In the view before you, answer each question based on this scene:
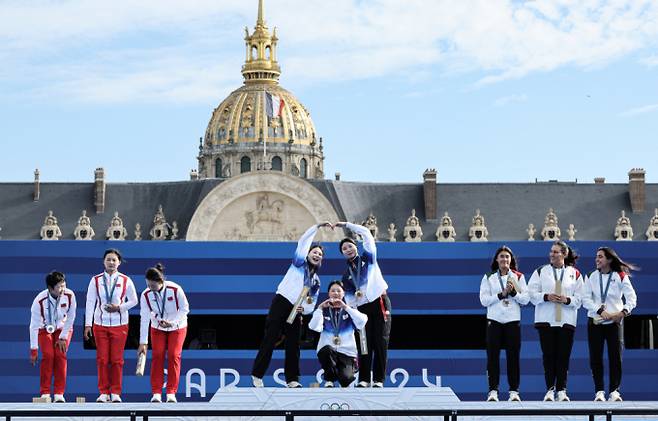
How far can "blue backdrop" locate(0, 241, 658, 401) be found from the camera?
34.1 meters

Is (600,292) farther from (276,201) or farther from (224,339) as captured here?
(276,201)

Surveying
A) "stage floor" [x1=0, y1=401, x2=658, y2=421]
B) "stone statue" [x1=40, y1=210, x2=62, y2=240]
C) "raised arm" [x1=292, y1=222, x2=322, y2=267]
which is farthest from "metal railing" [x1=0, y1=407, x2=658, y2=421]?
"stone statue" [x1=40, y1=210, x2=62, y2=240]

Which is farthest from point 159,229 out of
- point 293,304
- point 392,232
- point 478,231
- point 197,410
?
point 197,410

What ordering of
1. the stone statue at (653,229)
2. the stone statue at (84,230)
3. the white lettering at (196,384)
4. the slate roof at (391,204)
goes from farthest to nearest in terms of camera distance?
the stone statue at (84,230), the slate roof at (391,204), the stone statue at (653,229), the white lettering at (196,384)

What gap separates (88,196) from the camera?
124m

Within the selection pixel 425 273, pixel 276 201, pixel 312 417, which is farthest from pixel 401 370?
pixel 276 201

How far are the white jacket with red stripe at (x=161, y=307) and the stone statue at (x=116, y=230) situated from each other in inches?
3759

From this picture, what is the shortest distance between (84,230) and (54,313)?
9562cm

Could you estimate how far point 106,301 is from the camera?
2466 cm

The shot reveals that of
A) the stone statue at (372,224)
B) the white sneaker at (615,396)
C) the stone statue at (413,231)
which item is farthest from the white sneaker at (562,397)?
the stone statue at (413,231)

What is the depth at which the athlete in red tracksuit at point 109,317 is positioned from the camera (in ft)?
80.8

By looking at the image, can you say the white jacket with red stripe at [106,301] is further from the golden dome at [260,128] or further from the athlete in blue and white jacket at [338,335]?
the golden dome at [260,128]

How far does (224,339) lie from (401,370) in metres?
3.61

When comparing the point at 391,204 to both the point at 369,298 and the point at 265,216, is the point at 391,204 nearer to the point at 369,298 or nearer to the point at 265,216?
the point at 265,216
